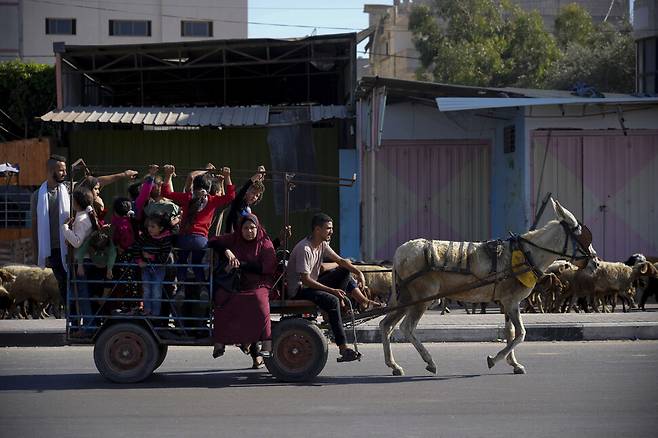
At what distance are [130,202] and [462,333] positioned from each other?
4.92 metres

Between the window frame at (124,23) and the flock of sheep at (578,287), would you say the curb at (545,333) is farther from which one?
the window frame at (124,23)

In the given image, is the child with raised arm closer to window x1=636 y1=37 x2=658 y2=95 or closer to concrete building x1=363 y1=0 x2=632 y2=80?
window x1=636 y1=37 x2=658 y2=95

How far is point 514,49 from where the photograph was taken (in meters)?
→ 48.2

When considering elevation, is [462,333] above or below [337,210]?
below

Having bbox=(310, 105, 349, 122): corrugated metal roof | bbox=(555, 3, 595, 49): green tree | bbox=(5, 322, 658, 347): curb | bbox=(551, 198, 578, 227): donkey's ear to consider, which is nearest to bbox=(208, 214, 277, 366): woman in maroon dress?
bbox=(551, 198, 578, 227): donkey's ear

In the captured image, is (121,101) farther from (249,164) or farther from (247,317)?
(247,317)

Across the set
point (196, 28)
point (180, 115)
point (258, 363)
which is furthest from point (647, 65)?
point (196, 28)

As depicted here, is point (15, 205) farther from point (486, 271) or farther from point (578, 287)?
point (486, 271)

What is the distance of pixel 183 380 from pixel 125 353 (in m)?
0.66

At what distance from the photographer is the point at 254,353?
1042cm

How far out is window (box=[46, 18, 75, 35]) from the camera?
49.9 m

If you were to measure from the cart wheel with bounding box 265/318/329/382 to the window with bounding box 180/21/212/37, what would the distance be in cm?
4211

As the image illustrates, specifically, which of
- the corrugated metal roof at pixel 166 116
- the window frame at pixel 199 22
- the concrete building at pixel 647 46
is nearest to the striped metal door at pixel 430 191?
the corrugated metal roof at pixel 166 116

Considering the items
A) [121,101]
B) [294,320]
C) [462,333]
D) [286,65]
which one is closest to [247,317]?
[294,320]
